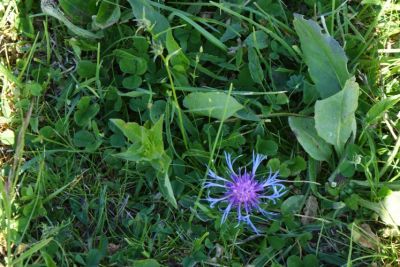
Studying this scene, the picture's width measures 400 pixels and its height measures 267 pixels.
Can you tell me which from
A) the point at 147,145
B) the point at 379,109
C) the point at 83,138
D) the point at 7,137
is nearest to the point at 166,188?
the point at 147,145

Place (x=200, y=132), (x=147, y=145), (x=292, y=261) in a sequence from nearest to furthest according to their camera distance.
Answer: (x=147, y=145) → (x=292, y=261) → (x=200, y=132)

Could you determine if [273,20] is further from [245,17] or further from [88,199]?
[88,199]

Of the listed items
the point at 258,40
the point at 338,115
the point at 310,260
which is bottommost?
the point at 310,260

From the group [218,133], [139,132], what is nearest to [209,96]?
[218,133]

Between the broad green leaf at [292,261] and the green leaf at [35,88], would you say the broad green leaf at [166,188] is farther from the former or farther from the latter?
the green leaf at [35,88]

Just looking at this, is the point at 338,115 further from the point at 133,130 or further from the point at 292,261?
the point at 133,130

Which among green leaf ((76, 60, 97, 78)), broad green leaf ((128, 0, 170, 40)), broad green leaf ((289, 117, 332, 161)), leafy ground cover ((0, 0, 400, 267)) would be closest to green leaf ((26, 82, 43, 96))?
leafy ground cover ((0, 0, 400, 267))

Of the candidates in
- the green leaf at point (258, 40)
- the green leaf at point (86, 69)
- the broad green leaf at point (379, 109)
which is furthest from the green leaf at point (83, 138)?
the broad green leaf at point (379, 109)
